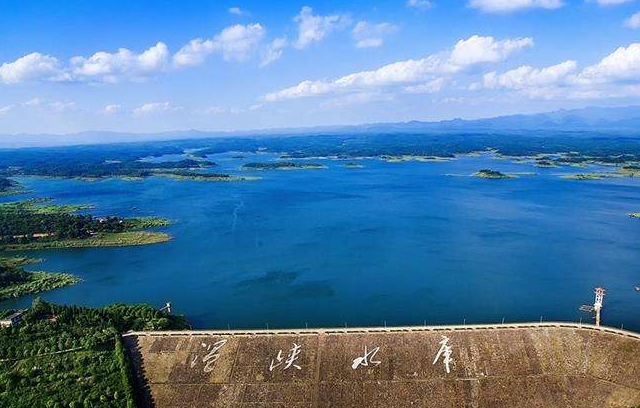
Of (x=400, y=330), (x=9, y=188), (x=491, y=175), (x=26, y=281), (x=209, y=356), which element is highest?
(x=491, y=175)

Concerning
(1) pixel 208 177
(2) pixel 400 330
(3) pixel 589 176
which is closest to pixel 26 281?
(2) pixel 400 330

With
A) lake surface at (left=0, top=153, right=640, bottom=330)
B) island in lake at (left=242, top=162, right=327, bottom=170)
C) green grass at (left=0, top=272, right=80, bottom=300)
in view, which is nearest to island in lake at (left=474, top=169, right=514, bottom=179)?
lake surface at (left=0, top=153, right=640, bottom=330)

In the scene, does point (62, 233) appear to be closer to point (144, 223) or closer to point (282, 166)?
point (144, 223)

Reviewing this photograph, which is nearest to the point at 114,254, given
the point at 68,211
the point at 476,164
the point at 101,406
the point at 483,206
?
the point at 68,211

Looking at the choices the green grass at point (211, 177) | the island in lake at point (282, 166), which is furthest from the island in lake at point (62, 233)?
the island in lake at point (282, 166)

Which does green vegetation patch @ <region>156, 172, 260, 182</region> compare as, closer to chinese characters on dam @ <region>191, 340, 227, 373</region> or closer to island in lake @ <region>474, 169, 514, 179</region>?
island in lake @ <region>474, 169, 514, 179</region>
